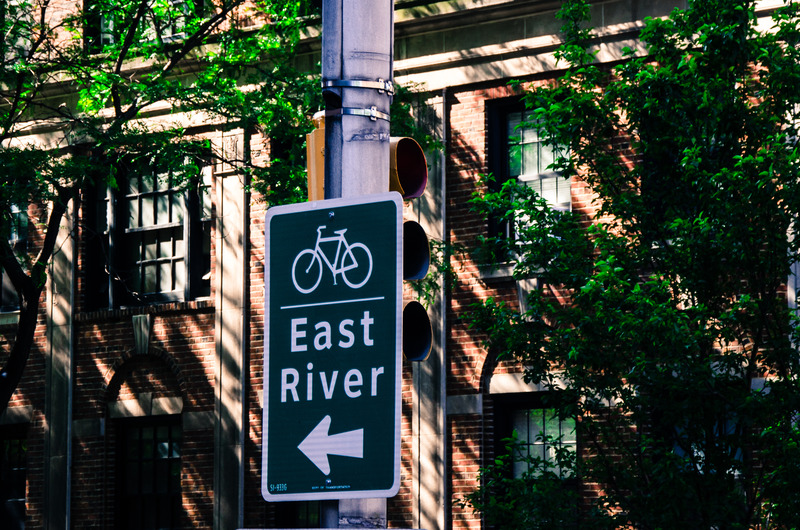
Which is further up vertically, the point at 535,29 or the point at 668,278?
the point at 535,29

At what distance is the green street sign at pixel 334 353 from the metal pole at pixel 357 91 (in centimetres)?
53

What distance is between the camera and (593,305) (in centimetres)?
1161

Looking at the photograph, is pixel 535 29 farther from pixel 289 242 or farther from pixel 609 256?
pixel 289 242

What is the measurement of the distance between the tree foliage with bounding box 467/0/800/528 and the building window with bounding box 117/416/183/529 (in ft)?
31.8

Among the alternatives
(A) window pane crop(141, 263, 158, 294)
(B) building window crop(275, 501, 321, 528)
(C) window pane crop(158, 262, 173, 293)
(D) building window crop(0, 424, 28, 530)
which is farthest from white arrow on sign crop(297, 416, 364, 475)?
(D) building window crop(0, 424, 28, 530)

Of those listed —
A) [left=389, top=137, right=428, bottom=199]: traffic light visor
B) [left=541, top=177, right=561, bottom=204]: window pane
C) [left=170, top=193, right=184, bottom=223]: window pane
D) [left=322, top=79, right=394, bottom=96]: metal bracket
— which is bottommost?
[left=389, top=137, right=428, bottom=199]: traffic light visor

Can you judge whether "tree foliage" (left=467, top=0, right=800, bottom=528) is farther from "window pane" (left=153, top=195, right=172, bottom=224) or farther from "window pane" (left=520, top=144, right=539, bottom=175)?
"window pane" (left=153, top=195, right=172, bottom=224)

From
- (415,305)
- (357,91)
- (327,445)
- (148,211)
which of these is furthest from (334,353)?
(148,211)

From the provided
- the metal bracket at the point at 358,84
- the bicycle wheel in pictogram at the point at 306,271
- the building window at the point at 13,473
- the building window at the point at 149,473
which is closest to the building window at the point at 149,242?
the building window at the point at 149,473

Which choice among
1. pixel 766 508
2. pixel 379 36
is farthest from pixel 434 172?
pixel 379 36

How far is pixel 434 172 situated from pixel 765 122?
310 inches

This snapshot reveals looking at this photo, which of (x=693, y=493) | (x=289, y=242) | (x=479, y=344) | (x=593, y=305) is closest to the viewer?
(x=289, y=242)

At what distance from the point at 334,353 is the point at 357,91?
4.51 feet

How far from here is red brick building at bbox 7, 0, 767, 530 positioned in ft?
60.6
